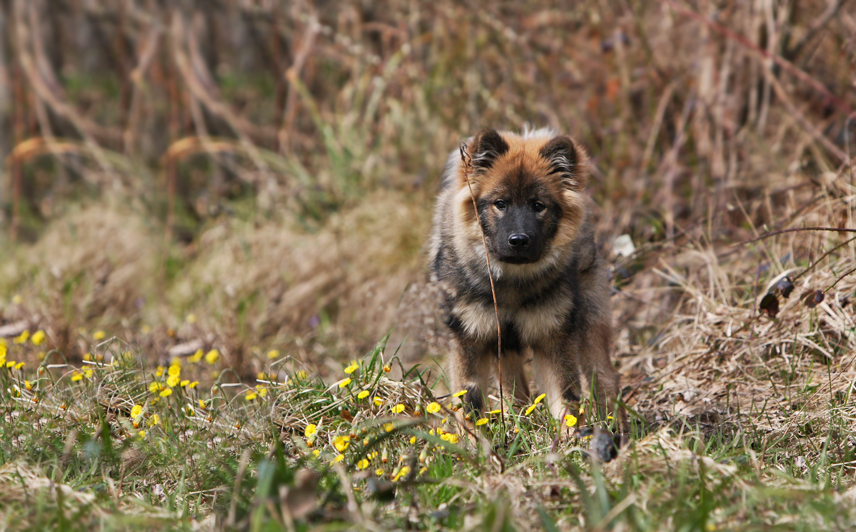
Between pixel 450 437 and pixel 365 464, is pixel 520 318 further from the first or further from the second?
pixel 365 464

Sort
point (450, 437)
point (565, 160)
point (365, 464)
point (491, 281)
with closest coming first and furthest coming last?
point (365, 464) → point (450, 437) → point (491, 281) → point (565, 160)

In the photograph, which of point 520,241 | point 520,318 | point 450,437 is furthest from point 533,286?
point 450,437

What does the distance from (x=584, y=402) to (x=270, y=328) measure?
3616mm

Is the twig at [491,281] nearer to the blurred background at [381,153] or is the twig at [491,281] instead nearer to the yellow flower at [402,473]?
the yellow flower at [402,473]

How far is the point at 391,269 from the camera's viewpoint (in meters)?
6.30

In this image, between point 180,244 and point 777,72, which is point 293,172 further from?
point 777,72

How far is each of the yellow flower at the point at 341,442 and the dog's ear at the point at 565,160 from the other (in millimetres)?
1737

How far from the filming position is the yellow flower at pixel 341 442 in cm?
299

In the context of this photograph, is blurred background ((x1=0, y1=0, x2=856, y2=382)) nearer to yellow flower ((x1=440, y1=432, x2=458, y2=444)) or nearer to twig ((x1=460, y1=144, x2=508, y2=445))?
twig ((x1=460, y1=144, x2=508, y2=445))

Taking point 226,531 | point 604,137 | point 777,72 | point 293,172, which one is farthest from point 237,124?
point 226,531

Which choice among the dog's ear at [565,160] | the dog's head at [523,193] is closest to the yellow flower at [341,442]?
the dog's head at [523,193]

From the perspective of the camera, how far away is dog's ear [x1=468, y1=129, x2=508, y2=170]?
3729mm

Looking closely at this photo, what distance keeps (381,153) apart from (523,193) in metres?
4.16

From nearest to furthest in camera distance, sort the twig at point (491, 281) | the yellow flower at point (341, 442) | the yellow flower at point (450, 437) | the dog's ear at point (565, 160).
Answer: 1. the yellow flower at point (341, 442)
2. the yellow flower at point (450, 437)
3. the twig at point (491, 281)
4. the dog's ear at point (565, 160)
